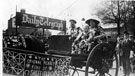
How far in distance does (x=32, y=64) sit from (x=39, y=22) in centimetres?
53

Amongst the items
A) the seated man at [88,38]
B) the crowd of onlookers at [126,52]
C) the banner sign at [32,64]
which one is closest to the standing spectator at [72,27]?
the seated man at [88,38]

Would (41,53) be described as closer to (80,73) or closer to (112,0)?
(80,73)

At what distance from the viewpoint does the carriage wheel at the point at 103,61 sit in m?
3.36

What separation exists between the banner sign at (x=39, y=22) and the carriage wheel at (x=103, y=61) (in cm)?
54

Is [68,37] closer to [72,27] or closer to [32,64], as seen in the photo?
[72,27]

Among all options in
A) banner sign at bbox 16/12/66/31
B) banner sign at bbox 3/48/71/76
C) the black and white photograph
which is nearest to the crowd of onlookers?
the black and white photograph

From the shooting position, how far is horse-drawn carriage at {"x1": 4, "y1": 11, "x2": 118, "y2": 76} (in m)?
3.13

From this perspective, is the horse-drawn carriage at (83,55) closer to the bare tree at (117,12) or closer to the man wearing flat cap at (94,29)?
the man wearing flat cap at (94,29)

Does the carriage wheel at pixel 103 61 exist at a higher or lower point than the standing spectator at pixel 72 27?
lower

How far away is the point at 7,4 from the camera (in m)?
3.03

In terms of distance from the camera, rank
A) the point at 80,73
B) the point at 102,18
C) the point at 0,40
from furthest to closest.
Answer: the point at 102,18 → the point at 80,73 → the point at 0,40

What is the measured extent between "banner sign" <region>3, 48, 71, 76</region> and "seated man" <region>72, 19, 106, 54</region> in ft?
0.67

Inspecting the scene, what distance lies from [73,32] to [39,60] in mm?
595

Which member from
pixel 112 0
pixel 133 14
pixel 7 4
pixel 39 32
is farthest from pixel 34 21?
pixel 133 14
